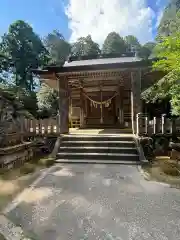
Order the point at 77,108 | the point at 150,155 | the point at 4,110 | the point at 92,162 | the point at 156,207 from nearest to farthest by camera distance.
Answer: the point at 156,207
the point at 92,162
the point at 150,155
the point at 4,110
the point at 77,108

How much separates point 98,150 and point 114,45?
111 ft

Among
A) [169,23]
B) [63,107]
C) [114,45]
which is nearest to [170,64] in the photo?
[63,107]

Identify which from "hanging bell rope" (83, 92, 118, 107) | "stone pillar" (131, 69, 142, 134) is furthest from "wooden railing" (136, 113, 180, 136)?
"hanging bell rope" (83, 92, 118, 107)

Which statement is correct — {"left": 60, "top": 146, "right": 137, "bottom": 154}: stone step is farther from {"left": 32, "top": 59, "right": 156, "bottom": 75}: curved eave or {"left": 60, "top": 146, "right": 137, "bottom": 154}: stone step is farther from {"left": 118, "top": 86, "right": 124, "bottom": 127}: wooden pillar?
{"left": 118, "top": 86, "right": 124, "bottom": 127}: wooden pillar

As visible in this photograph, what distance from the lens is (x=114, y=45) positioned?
38500 millimetres

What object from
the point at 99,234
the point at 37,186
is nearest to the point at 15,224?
the point at 99,234

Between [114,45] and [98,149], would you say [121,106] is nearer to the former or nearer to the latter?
[98,149]

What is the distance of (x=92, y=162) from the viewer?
7625 millimetres

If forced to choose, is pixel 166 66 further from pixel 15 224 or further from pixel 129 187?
pixel 15 224

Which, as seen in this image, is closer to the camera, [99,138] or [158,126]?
[99,138]

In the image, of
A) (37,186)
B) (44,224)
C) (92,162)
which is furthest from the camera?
Result: (92,162)

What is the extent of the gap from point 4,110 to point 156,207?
905 centimetres

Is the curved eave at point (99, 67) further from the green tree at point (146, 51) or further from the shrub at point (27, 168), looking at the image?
the shrub at point (27, 168)

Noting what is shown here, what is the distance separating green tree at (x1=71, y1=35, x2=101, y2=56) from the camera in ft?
135
